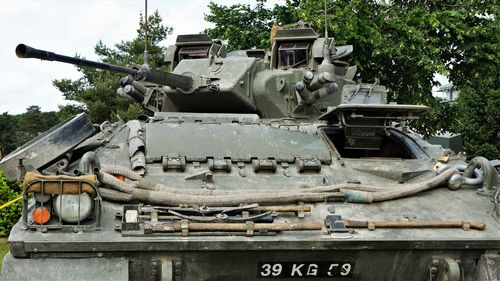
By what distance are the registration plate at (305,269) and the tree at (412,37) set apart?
12857 millimetres

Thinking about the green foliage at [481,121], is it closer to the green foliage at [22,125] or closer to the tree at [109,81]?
the tree at [109,81]

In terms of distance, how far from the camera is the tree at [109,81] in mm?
26859

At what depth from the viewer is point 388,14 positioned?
798 inches

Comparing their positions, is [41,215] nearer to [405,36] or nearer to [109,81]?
[405,36]

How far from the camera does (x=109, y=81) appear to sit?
27547 millimetres

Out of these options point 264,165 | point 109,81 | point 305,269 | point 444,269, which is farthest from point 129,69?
point 109,81

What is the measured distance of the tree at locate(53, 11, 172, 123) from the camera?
26.9 metres

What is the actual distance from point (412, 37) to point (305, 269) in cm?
1455

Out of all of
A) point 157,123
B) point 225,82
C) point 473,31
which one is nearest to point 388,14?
point 473,31

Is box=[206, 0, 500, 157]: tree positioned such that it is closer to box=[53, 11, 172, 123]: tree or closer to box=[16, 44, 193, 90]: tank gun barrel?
box=[53, 11, 172, 123]: tree

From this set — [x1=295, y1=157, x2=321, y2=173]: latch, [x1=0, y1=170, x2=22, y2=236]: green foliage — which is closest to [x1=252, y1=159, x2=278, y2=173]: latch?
[x1=295, y1=157, x2=321, y2=173]: latch

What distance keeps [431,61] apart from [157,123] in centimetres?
1314

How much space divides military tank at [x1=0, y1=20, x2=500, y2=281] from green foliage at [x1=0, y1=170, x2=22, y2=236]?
284 inches

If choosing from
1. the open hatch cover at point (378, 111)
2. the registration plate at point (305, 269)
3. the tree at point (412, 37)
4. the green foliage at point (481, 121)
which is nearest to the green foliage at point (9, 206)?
the tree at point (412, 37)
